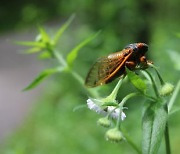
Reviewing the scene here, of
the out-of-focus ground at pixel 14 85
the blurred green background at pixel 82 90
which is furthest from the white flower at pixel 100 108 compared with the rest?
the out-of-focus ground at pixel 14 85

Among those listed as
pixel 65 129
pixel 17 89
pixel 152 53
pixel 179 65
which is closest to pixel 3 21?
pixel 17 89

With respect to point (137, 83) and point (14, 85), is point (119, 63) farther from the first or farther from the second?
point (14, 85)

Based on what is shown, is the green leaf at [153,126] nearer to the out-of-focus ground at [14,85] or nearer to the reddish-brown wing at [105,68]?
the reddish-brown wing at [105,68]

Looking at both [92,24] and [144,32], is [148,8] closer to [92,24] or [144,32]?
[144,32]

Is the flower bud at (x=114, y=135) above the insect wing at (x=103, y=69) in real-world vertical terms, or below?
below

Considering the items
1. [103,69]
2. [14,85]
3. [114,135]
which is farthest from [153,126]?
[14,85]

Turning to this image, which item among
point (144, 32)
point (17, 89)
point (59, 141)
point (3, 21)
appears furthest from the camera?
point (3, 21)
